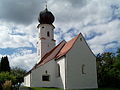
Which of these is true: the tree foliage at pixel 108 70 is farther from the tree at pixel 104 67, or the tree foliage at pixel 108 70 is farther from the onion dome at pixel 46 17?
the onion dome at pixel 46 17

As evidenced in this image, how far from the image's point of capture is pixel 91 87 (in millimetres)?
33062

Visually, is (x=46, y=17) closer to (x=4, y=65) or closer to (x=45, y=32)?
(x=45, y=32)

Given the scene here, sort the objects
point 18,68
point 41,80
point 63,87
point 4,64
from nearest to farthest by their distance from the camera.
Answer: point 63,87
point 41,80
point 4,64
point 18,68

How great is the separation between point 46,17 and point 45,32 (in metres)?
3.30

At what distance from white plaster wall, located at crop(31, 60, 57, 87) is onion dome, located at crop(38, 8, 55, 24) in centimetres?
1272

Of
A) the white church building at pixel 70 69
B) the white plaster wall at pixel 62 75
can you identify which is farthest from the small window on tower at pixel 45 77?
the white plaster wall at pixel 62 75

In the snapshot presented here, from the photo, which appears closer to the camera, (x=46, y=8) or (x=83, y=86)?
(x=83, y=86)

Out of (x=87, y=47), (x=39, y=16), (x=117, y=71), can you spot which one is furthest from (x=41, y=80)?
(x=39, y=16)

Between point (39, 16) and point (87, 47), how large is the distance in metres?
17.1

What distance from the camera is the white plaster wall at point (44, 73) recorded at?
36031 mm

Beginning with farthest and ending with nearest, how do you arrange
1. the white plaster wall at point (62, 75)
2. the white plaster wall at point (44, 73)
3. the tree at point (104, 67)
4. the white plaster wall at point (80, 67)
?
the tree at point (104, 67) < the white plaster wall at point (44, 73) < the white plaster wall at point (62, 75) < the white plaster wall at point (80, 67)

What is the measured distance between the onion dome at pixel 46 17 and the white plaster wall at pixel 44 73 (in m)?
12.7

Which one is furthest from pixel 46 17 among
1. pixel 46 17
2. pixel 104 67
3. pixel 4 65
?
pixel 104 67

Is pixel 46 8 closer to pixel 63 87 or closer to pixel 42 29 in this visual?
pixel 42 29
